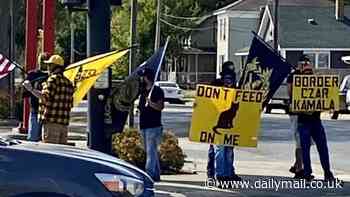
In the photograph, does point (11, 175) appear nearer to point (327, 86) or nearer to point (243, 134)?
point (243, 134)

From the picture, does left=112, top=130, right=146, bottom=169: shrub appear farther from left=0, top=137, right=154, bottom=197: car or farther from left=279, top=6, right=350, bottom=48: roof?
left=279, top=6, right=350, bottom=48: roof

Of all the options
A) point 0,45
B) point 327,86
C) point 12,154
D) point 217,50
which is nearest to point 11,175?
point 12,154

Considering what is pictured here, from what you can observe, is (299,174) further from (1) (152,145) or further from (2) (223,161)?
(1) (152,145)

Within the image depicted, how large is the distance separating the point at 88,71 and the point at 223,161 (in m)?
2.35

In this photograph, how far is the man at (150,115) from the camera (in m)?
13.4

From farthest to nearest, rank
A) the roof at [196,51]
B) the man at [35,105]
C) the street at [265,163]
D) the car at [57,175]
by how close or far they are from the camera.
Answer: the roof at [196,51]
the man at [35,105]
the street at [265,163]
the car at [57,175]

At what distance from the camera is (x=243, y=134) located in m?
13.5

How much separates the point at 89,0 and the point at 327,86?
4.15 metres

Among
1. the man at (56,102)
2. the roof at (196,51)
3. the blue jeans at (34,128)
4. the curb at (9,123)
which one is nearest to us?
the man at (56,102)

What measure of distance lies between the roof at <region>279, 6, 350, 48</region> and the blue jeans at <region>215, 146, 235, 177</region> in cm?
4854

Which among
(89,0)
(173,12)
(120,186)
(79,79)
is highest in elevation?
(173,12)

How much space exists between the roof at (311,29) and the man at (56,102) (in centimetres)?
4935

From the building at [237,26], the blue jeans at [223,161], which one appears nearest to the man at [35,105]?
the blue jeans at [223,161]

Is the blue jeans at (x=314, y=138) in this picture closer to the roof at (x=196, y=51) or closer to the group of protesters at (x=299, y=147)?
the group of protesters at (x=299, y=147)
